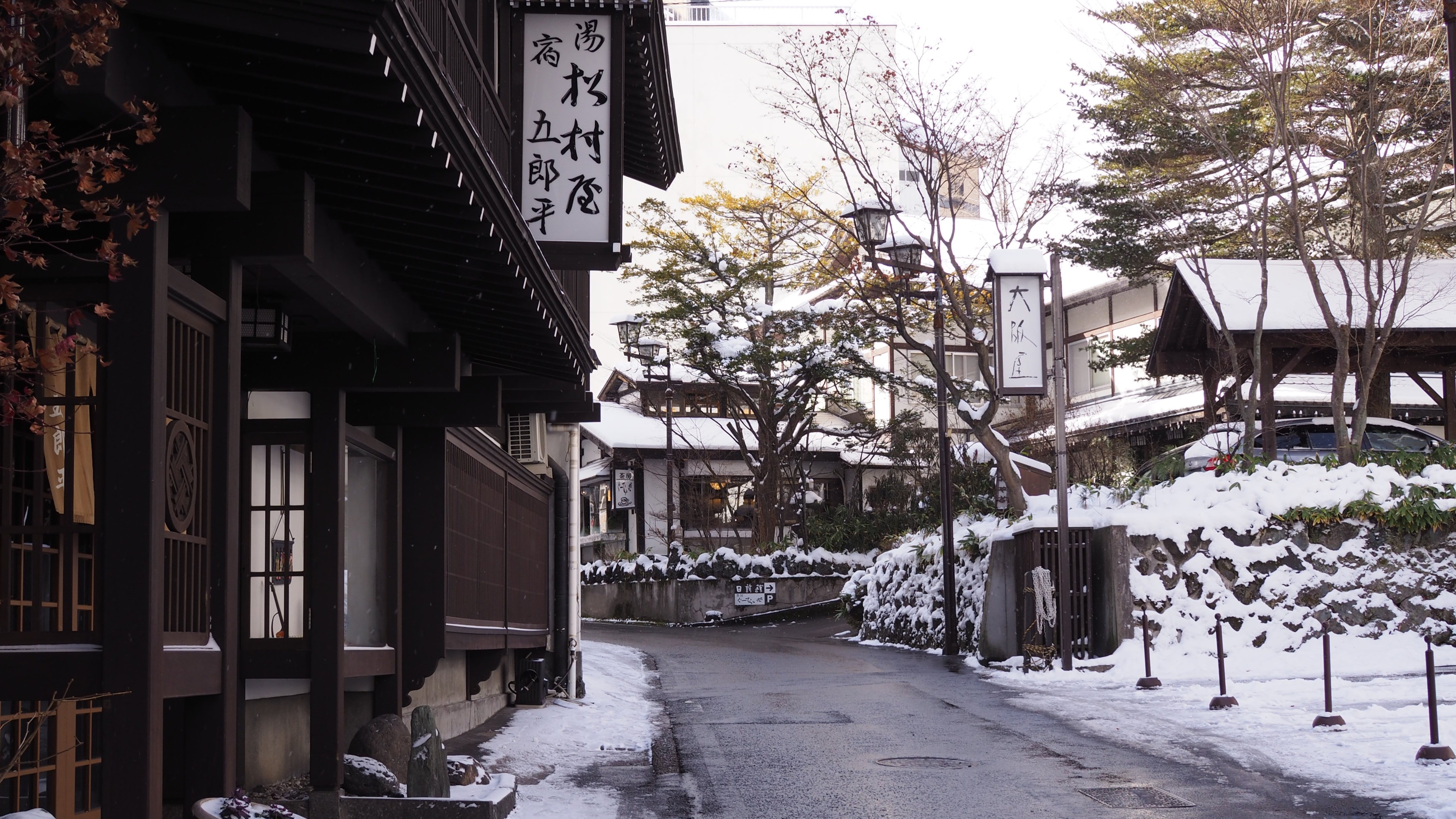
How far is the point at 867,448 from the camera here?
4875 cm

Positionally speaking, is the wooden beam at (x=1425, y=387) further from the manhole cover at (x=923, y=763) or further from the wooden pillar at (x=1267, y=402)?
the manhole cover at (x=923, y=763)

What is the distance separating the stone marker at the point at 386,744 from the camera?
31.1 ft

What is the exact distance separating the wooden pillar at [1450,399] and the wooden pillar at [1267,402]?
4036mm

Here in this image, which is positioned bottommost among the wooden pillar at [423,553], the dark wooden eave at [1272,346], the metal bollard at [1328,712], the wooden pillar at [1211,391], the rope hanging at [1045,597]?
the metal bollard at [1328,712]

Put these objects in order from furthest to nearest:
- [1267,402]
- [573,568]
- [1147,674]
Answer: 1. [1267,402]
2. [573,568]
3. [1147,674]

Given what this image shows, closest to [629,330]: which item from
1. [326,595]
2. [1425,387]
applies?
[1425,387]

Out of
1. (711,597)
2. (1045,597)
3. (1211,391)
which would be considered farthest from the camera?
(711,597)

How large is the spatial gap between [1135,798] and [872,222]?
15.5 meters

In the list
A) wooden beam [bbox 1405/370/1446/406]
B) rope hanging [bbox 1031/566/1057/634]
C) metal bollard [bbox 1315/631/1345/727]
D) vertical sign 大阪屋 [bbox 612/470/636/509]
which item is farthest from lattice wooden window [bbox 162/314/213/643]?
vertical sign 大阪屋 [bbox 612/470/636/509]

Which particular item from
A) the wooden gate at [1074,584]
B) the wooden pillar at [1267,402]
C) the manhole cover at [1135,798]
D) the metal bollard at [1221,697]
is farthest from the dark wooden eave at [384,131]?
the wooden pillar at [1267,402]

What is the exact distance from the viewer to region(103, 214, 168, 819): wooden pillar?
5.36 metres

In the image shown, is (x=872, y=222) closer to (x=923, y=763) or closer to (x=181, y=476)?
(x=923, y=763)

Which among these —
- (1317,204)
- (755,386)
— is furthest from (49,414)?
(755,386)

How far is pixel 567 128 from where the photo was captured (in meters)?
12.4
